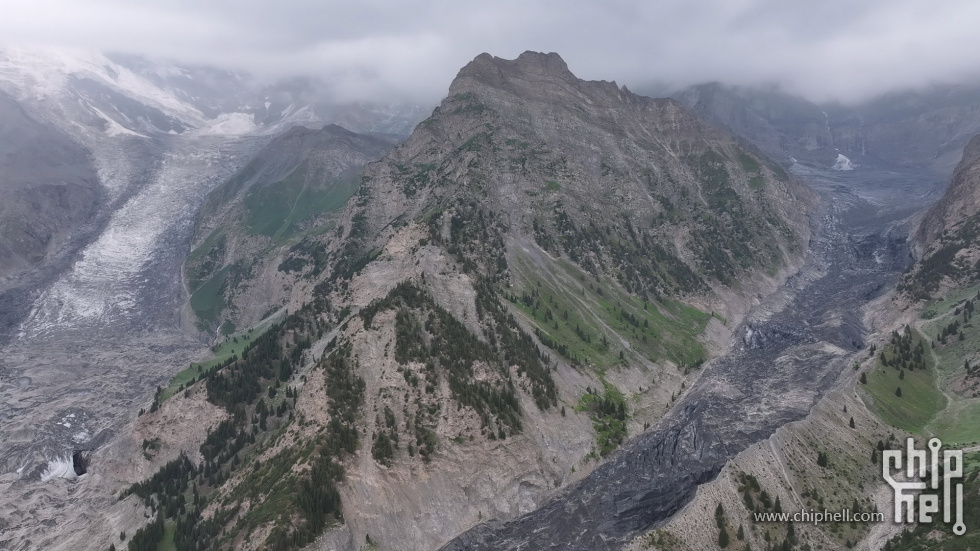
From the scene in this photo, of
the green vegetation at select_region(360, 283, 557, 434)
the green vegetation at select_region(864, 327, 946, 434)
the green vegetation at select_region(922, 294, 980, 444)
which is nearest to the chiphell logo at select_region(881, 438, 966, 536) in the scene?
the green vegetation at select_region(922, 294, 980, 444)

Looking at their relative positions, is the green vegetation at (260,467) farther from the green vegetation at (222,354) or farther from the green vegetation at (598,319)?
the green vegetation at (598,319)

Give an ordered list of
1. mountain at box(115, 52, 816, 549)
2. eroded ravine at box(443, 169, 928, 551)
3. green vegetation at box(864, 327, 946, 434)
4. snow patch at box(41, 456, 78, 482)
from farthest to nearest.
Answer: snow patch at box(41, 456, 78, 482) < green vegetation at box(864, 327, 946, 434) < eroded ravine at box(443, 169, 928, 551) < mountain at box(115, 52, 816, 549)

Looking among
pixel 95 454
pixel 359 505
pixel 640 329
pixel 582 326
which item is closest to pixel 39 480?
pixel 95 454

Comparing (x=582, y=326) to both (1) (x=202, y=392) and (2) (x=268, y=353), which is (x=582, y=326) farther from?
(1) (x=202, y=392)

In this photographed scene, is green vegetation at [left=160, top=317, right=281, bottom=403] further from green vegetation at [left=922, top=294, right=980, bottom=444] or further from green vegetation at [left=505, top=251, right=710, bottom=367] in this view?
green vegetation at [left=922, top=294, right=980, bottom=444]

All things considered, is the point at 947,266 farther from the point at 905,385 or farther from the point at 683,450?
the point at 683,450
